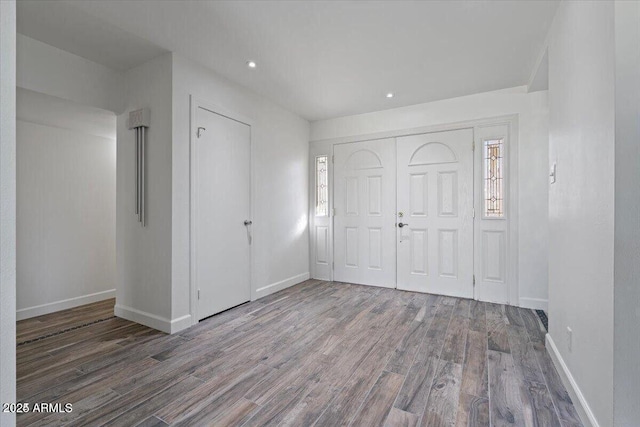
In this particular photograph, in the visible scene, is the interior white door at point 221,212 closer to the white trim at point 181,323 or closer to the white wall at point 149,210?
the white trim at point 181,323

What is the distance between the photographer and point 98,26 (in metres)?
2.39

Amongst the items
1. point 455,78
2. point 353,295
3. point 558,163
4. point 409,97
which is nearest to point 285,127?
point 409,97

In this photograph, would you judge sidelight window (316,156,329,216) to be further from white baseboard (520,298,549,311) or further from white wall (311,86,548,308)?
white baseboard (520,298,549,311)

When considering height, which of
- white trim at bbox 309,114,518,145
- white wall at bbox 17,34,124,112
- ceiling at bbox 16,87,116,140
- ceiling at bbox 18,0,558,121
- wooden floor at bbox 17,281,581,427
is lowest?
wooden floor at bbox 17,281,581,427

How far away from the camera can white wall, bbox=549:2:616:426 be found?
1317 millimetres

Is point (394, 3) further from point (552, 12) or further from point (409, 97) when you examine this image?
point (409, 97)

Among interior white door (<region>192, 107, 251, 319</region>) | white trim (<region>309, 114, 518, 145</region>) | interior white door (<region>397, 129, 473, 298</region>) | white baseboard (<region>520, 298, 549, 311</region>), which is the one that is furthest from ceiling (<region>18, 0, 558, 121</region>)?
white baseboard (<region>520, 298, 549, 311</region>)

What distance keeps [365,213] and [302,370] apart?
9.00 feet

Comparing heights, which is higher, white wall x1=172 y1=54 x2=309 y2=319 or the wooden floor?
white wall x1=172 y1=54 x2=309 y2=319

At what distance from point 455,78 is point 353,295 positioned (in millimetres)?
2826

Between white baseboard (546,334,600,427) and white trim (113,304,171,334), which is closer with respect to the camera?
white baseboard (546,334,600,427)

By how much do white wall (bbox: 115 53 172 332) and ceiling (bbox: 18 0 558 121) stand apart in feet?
0.85
